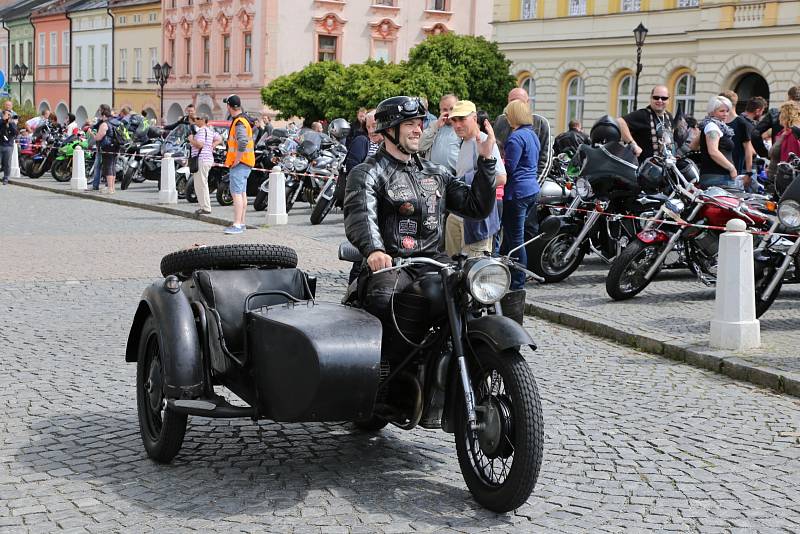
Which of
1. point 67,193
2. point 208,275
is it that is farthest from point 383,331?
point 67,193

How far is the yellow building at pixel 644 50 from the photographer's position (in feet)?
136

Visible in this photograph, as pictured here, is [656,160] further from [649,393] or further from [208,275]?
[208,275]

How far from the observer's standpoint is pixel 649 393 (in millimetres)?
7414

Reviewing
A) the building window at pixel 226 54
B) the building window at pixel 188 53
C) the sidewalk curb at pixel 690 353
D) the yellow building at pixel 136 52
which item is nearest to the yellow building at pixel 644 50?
the building window at pixel 226 54

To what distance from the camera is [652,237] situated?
35.6 feet

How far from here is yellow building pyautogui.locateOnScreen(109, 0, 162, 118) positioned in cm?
7300

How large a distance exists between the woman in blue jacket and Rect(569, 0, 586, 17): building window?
138 feet

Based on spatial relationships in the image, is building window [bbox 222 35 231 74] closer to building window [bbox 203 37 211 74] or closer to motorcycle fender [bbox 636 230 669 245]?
building window [bbox 203 37 211 74]

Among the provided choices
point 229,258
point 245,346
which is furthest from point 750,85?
point 245,346

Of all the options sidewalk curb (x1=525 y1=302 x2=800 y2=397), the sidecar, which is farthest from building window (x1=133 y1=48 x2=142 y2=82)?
the sidecar

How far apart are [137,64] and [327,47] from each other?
15893 mm

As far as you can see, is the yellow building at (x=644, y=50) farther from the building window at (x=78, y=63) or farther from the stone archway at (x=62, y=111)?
the stone archway at (x=62, y=111)

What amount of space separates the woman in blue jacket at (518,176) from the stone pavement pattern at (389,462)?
1.92 meters

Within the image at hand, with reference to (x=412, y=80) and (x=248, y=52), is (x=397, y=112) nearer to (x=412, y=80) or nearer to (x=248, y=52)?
(x=412, y=80)
